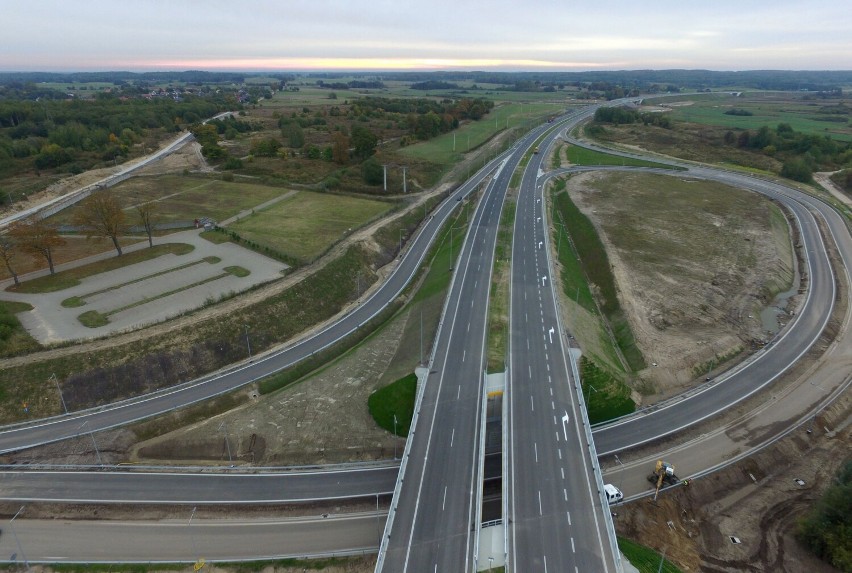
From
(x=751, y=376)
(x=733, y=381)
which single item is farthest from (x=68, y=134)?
(x=751, y=376)

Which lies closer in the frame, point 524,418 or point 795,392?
point 524,418

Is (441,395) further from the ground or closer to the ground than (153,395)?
further from the ground

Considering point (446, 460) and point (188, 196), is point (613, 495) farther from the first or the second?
point (188, 196)

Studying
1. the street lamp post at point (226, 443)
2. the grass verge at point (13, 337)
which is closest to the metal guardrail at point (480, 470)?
the street lamp post at point (226, 443)

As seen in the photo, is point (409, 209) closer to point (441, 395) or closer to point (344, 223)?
point (344, 223)

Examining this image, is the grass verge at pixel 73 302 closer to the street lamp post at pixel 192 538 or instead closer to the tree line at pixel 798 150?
the street lamp post at pixel 192 538

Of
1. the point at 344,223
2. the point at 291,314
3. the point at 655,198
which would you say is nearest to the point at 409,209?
the point at 344,223

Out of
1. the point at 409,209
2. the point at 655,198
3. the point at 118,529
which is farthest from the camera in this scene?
the point at 655,198

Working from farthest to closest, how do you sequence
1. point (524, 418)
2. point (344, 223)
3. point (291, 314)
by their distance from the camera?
1. point (344, 223)
2. point (291, 314)
3. point (524, 418)
